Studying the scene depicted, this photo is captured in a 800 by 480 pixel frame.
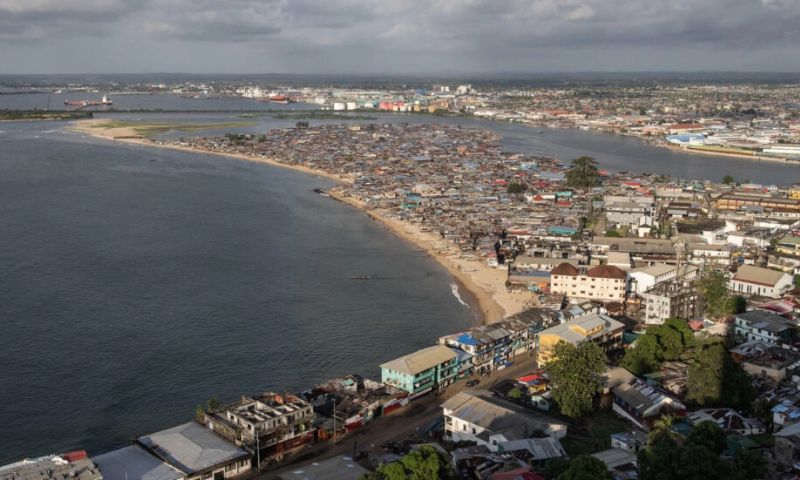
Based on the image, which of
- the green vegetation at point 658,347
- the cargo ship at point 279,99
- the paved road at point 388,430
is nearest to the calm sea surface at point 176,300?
the paved road at point 388,430

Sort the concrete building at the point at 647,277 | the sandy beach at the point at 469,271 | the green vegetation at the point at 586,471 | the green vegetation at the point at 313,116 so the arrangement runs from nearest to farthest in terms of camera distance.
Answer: the green vegetation at the point at 586,471
the sandy beach at the point at 469,271
the concrete building at the point at 647,277
the green vegetation at the point at 313,116

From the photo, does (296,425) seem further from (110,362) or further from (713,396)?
(713,396)

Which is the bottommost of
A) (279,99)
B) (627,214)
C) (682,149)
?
(627,214)

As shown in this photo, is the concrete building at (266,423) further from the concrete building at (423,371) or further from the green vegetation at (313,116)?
the green vegetation at (313,116)

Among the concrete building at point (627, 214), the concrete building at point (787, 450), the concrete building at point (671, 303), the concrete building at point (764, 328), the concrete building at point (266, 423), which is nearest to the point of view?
the concrete building at point (787, 450)

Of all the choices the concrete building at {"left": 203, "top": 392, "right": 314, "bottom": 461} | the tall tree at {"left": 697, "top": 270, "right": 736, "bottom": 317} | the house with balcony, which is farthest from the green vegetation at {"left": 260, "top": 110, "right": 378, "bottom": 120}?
the concrete building at {"left": 203, "top": 392, "right": 314, "bottom": 461}

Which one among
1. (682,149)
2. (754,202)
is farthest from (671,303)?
(682,149)

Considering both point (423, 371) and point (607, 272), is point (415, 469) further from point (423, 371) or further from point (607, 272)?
point (607, 272)
